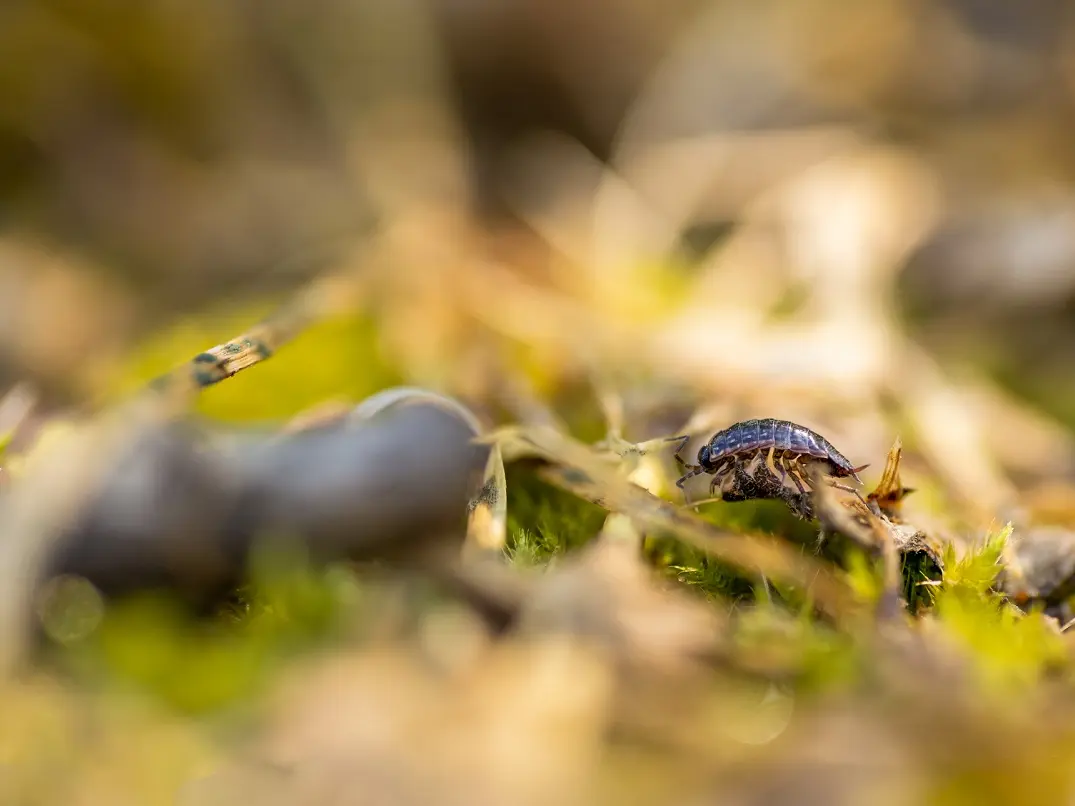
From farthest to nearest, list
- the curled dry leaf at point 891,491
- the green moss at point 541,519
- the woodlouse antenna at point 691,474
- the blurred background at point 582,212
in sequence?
1. the blurred background at point 582,212
2. the woodlouse antenna at point 691,474
3. the curled dry leaf at point 891,491
4. the green moss at point 541,519

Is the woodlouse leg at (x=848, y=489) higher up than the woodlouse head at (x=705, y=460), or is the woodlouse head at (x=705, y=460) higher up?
the woodlouse head at (x=705, y=460)

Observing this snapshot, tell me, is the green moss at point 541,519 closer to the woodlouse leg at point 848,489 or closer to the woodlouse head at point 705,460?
the woodlouse head at point 705,460

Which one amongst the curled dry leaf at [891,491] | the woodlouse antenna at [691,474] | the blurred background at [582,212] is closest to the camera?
the curled dry leaf at [891,491]

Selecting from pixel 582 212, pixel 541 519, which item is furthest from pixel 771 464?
pixel 582 212

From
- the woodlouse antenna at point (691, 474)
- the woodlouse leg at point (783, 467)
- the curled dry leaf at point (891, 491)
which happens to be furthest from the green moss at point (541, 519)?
the curled dry leaf at point (891, 491)

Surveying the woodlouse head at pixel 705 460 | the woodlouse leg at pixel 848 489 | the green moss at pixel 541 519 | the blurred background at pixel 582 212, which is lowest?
the green moss at pixel 541 519

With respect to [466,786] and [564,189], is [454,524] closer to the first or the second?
[466,786]
